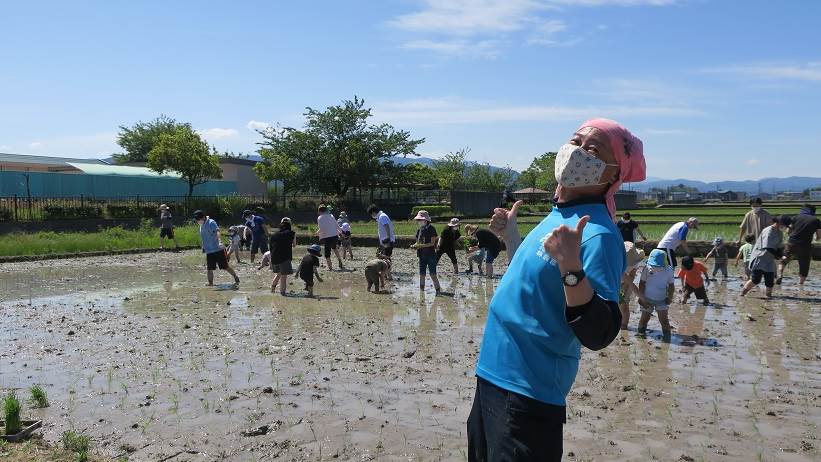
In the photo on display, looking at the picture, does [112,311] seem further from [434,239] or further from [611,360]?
[611,360]

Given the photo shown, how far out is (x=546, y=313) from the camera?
99.1 inches

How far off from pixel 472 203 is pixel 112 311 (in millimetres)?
41040

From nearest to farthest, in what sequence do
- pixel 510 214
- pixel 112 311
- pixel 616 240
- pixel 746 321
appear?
pixel 616 240
pixel 510 214
pixel 746 321
pixel 112 311

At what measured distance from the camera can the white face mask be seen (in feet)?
8.68

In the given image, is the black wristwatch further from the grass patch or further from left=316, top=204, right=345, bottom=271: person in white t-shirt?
the grass patch

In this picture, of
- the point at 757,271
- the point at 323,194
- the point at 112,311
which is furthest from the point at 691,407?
the point at 323,194

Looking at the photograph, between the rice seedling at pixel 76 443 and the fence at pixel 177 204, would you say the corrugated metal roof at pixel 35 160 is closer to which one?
the fence at pixel 177 204

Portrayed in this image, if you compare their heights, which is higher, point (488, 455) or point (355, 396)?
point (488, 455)

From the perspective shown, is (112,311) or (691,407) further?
(112,311)

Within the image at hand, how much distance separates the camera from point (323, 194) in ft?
165

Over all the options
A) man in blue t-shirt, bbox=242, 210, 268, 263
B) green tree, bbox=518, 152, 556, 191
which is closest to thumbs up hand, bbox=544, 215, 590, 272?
man in blue t-shirt, bbox=242, 210, 268, 263

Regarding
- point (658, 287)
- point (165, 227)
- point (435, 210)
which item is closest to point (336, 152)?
point (435, 210)

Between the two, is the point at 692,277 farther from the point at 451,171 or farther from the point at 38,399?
the point at 451,171

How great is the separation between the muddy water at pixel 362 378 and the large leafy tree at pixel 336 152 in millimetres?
36314
